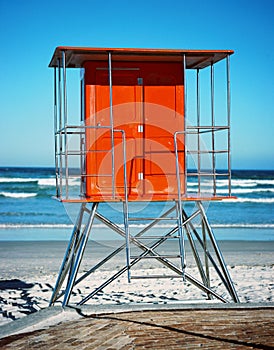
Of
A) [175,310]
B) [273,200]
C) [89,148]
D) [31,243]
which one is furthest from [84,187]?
[273,200]

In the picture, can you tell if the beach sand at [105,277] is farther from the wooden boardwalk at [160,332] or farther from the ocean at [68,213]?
the ocean at [68,213]

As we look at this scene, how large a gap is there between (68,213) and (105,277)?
19.2m

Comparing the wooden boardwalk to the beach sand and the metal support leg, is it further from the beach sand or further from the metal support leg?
the metal support leg

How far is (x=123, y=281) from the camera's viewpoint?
1424cm

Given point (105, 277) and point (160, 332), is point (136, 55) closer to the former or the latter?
point (160, 332)

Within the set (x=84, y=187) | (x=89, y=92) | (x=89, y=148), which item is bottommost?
(x=84, y=187)

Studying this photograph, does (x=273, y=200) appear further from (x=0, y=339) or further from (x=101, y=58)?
(x=0, y=339)

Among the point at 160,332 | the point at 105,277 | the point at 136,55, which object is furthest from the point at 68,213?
the point at 160,332

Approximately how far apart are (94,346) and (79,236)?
13.0ft

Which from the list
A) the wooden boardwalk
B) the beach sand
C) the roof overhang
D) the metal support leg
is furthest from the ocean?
the wooden boardwalk

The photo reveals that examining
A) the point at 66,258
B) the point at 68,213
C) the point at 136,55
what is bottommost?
the point at 68,213

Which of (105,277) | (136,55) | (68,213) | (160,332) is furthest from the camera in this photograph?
(68,213)

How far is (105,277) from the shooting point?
1506 centimetres

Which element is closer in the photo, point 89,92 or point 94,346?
point 94,346
